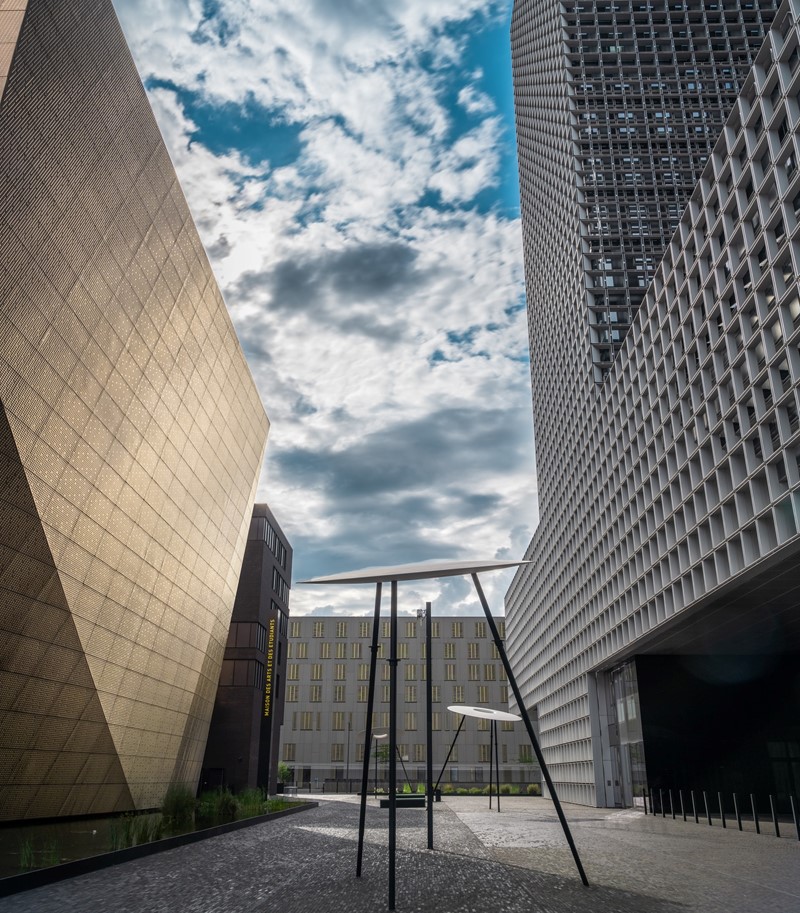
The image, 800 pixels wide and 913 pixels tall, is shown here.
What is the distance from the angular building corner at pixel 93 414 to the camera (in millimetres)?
19172

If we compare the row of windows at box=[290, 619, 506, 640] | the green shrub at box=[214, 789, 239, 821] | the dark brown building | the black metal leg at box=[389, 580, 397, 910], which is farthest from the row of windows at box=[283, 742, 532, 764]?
the black metal leg at box=[389, 580, 397, 910]

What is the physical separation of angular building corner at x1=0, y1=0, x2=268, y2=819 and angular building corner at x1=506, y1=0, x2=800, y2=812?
68.0 feet

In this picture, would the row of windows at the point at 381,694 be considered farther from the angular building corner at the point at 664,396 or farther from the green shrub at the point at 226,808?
the green shrub at the point at 226,808

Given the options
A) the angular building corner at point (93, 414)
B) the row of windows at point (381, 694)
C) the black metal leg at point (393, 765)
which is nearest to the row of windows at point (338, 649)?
the row of windows at point (381, 694)

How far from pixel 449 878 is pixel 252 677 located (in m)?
42.6

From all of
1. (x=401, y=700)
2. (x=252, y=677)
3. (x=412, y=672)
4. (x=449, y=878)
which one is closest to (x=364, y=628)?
(x=412, y=672)

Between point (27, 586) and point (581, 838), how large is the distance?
61.7 ft

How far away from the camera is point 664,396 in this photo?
37.2 meters

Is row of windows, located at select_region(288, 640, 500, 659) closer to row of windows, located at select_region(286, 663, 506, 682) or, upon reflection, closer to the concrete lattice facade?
the concrete lattice facade

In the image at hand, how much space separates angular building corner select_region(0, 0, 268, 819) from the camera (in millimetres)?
19172

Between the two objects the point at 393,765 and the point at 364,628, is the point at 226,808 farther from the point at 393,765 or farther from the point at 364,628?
the point at 364,628

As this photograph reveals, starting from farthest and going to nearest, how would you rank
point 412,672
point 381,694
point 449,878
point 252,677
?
point 412,672 → point 381,694 → point 252,677 → point 449,878

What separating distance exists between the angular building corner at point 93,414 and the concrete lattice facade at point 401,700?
7400cm

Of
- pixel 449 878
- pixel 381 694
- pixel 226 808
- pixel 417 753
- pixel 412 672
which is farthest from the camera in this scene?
pixel 412 672
